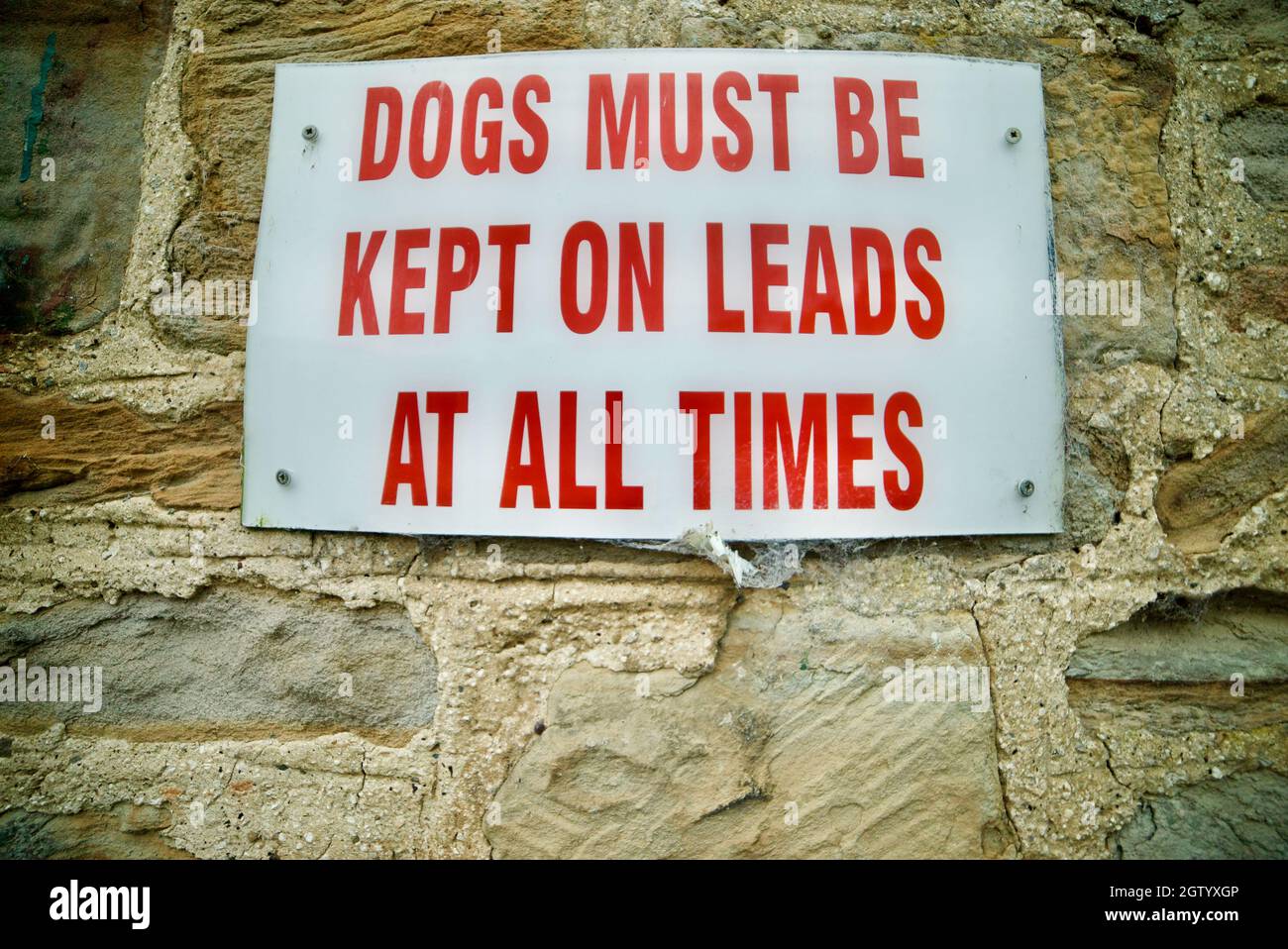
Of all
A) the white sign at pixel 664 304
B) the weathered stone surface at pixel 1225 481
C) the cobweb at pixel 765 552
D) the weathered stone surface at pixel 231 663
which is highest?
the white sign at pixel 664 304

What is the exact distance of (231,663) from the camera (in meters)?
1.17

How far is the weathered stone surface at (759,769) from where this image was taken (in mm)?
1105

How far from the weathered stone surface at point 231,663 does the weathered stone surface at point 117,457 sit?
0.56 ft

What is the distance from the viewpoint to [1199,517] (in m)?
1.17

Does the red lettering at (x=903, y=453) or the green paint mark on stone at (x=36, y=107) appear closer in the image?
the red lettering at (x=903, y=453)

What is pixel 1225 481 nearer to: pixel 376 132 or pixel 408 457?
pixel 408 457

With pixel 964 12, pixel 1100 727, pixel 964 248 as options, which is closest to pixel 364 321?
pixel 964 248

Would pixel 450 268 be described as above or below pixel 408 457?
above

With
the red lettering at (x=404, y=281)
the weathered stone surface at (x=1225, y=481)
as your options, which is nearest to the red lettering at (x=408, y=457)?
the red lettering at (x=404, y=281)

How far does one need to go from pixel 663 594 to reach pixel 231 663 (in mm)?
667

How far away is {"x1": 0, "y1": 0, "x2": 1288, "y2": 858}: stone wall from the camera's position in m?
1.11

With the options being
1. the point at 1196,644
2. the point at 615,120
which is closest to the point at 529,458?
the point at 615,120

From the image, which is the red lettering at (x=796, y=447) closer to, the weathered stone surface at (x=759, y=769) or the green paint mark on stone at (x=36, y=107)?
the weathered stone surface at (x=759, y=769)

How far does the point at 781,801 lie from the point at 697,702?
185 millimetres
